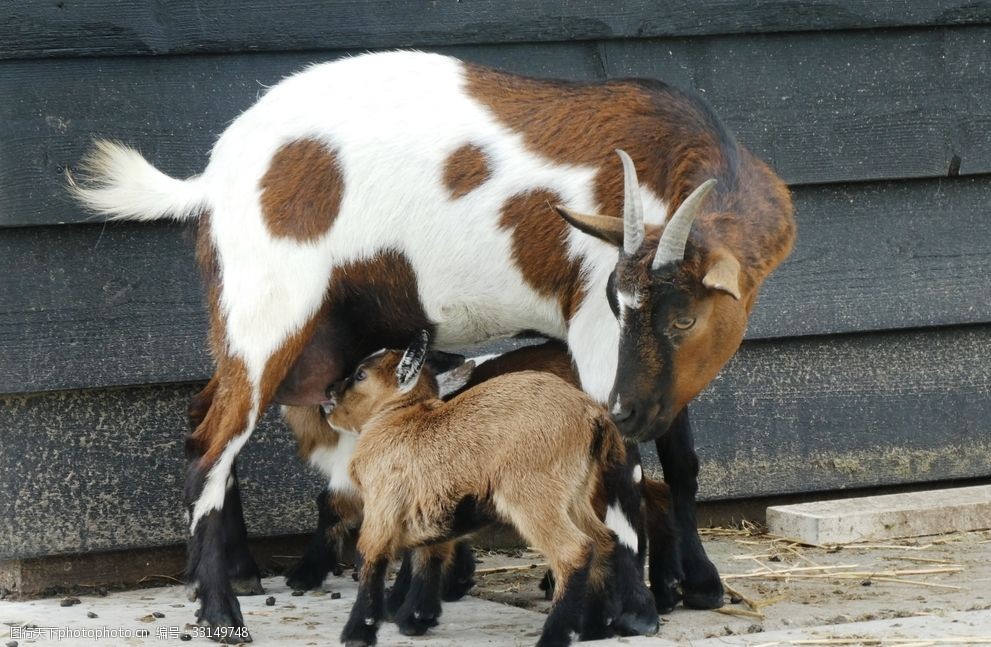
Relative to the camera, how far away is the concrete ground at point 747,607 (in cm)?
408

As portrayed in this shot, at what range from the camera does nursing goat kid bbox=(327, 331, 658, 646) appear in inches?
156

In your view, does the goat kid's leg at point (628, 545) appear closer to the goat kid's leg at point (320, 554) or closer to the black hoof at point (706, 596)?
the black hoof at point (706, 596)

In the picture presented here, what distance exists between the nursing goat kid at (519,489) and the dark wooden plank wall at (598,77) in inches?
52.9

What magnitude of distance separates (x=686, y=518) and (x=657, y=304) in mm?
1003

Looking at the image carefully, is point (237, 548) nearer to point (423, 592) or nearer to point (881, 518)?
point (423, 592)

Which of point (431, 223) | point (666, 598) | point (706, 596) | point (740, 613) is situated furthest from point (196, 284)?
point (740, 613)

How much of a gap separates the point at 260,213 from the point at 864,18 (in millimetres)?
2544

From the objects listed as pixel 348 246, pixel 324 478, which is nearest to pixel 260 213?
pixel 348 246

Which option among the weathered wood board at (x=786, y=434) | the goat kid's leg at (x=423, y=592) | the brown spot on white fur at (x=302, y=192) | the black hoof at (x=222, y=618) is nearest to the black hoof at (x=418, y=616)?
the goat kid's leg at (x=423, y=592)

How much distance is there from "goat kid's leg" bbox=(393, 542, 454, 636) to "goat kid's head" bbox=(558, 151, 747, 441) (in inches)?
28.6

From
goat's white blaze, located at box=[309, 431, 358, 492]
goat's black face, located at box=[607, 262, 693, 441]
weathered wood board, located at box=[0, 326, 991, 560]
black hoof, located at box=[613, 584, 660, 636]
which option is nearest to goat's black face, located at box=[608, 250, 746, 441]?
goat's black face, located at box=[607, 262, 693, 441]

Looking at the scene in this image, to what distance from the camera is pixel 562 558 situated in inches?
155

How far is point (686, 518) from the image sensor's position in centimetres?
480

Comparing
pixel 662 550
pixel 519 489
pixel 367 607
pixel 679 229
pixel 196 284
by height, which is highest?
pixel 196 284
